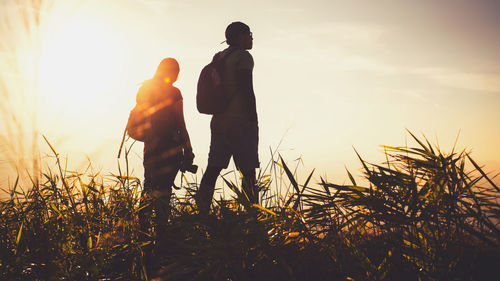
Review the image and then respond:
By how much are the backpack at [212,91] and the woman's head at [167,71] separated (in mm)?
616

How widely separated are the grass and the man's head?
5.30 feet

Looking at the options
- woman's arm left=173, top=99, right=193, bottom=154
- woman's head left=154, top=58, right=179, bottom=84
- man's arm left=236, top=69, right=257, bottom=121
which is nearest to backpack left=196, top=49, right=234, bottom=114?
man's arm left=236, top=69, right=257, bottom=121

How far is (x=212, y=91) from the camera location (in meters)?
2.91

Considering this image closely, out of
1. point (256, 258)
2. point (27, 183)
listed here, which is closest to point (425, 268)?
point (256, 258)

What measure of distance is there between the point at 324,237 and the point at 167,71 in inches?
105

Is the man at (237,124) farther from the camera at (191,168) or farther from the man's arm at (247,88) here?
the camera at (191,168)

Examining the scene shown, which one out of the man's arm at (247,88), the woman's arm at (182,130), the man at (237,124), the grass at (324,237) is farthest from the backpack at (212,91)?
the grass at (324,237)

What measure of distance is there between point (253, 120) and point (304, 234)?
5.12ft

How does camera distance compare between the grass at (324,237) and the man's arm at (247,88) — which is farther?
the man's arm at (247,88)

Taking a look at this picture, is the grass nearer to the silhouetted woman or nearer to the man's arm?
the man's arm

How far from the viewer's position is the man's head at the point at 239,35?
302 centimetres

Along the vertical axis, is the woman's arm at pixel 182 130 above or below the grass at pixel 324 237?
above

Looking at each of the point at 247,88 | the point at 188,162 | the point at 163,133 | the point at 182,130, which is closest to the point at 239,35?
the point at 247,88

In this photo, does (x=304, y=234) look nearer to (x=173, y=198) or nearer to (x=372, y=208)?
(x=372, y=208)
